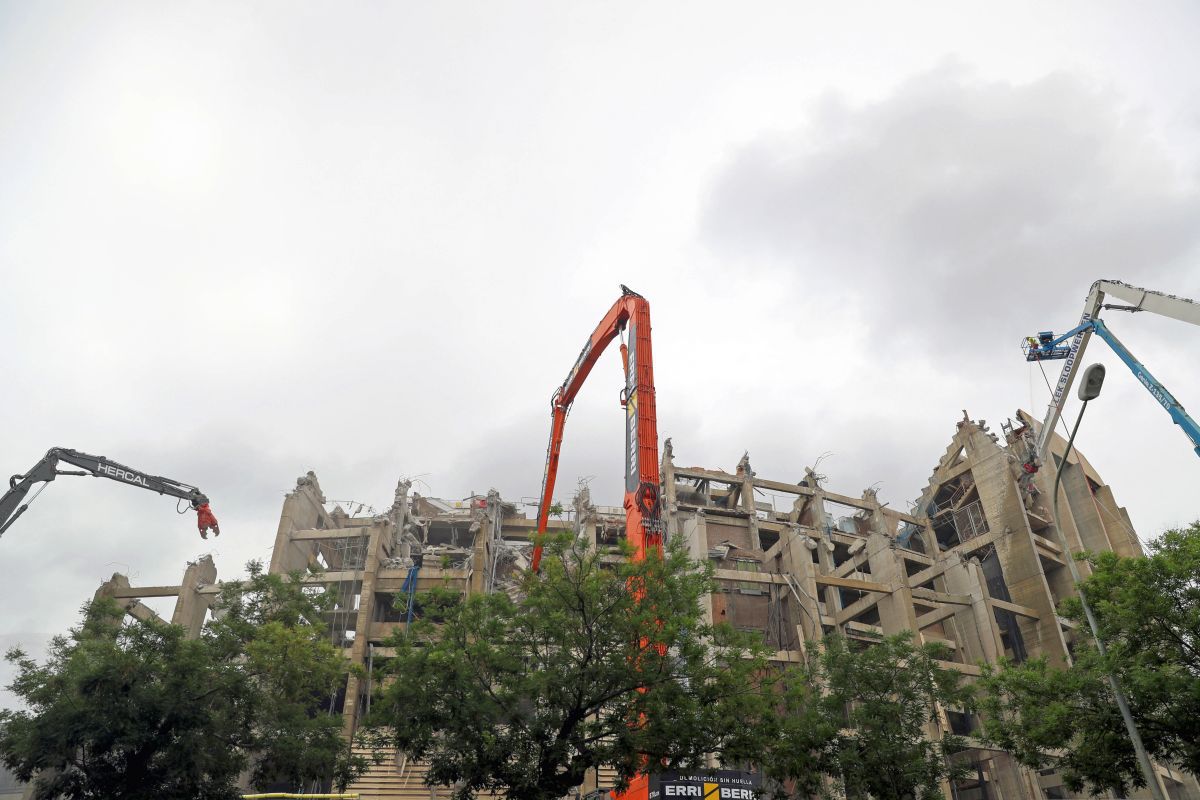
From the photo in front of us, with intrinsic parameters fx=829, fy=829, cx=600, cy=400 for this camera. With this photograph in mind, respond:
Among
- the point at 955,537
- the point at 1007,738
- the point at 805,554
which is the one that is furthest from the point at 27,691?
the point at 955,537

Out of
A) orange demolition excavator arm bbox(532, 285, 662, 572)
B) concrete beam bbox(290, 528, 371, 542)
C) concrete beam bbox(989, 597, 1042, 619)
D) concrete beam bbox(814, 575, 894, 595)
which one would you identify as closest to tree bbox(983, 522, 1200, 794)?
orange demolition excavator arm bbox(532, 285, 662, 572)

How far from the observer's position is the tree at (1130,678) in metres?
22.4

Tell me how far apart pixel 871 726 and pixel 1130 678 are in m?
7.42

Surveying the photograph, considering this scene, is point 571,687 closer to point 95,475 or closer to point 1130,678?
point 1130,678

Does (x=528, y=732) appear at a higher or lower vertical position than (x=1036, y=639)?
lower

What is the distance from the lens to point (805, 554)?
5434 cm

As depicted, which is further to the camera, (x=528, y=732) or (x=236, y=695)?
(x=236, y=695)

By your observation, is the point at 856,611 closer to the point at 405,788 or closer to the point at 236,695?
the point at 405,788

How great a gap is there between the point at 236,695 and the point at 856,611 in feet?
135

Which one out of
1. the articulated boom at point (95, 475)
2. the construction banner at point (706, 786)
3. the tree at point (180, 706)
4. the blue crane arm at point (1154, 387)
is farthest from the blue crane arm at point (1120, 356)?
the articulated boom at point (95, 475)

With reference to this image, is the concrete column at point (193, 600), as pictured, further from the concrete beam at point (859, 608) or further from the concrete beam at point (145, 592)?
the concrete beam at point (859, 608)

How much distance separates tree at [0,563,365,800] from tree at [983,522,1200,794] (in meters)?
22.1

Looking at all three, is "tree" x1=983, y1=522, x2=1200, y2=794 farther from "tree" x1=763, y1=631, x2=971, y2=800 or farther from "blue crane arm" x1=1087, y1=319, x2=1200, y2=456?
"blue crane arm" x1=1087, y1=319, x2=1200, y2=456

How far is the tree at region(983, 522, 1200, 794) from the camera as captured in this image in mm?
22391
